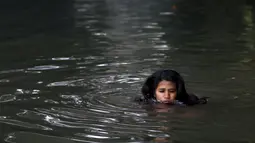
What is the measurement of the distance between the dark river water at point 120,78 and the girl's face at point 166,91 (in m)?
0.15

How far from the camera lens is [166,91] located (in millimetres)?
8164

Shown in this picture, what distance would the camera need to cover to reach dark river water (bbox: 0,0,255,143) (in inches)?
285

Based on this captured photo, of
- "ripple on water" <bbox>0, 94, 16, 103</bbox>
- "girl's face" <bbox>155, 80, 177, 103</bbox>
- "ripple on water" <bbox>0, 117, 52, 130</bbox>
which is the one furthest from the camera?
"ripple on water" <bbox>0, 94, 16, 103</bbox>

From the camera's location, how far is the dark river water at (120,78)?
23.8 ft

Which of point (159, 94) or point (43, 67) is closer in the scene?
point (159, 94)

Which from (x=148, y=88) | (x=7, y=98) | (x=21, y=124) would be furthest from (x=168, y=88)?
(x=7, y=98)

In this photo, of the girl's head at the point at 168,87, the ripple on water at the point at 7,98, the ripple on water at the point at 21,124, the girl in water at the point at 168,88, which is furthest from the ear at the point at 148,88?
the ripple on water at the point at 7,98

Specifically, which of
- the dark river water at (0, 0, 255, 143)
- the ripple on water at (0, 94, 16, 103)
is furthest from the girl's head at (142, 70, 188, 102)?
the ripple on water at (0, 94, 16, 103)

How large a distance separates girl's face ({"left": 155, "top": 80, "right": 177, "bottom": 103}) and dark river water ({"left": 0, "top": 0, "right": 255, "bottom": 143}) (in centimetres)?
15

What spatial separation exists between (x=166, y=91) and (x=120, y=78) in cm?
255

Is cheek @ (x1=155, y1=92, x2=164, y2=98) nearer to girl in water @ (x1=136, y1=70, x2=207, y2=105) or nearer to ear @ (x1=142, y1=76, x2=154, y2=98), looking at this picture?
girl in water @ (x1=136, y1=70, x2=207, y2=105)

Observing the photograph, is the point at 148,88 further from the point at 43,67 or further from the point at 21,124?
the point at 43,67

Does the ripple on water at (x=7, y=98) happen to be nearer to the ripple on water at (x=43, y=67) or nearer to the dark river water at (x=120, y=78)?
the dark river water at (x=120, y=78)

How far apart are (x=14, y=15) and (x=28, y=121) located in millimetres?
17397
